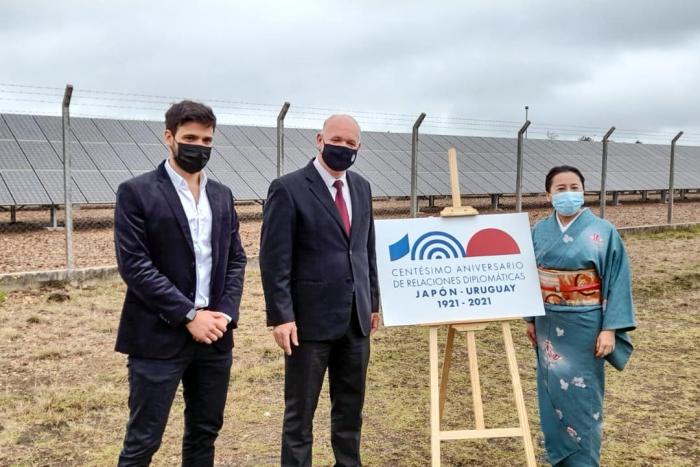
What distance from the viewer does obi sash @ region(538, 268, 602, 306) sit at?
297 cm

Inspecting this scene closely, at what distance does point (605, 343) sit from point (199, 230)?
190 cm

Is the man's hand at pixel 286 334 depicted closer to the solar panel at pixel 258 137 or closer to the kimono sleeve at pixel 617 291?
the kimono sleeve at pixel 617 291

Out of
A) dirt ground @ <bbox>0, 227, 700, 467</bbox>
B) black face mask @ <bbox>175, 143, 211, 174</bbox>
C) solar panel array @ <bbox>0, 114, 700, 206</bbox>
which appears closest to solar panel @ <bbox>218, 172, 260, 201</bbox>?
solar panel array @ <bbox>0, 114, 700, 206</bbox>

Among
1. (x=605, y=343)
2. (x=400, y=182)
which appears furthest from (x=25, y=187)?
(x=605, y=343)

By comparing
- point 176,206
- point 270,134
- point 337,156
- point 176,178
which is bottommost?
point 176,206

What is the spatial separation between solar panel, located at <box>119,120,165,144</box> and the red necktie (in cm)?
1014

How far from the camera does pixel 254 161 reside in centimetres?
1277

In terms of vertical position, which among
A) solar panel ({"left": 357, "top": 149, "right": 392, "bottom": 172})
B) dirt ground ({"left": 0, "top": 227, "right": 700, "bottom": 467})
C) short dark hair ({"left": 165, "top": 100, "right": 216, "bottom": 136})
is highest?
solar panel ({"left": 357, "top": 149, "right": 392, "bottom": 172})

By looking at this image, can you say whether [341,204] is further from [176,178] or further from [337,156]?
[176,178]

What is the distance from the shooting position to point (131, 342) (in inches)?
92.6

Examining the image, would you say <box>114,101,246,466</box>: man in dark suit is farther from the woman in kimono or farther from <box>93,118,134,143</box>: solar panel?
<box>93,118,134,143</box>: solar panel

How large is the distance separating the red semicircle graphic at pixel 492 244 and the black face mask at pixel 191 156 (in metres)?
Result: 1.48

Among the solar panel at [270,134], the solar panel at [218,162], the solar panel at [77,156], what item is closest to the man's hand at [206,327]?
the solar panel at [77,156]

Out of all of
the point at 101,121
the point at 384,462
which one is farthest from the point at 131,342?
the point at 101,121
